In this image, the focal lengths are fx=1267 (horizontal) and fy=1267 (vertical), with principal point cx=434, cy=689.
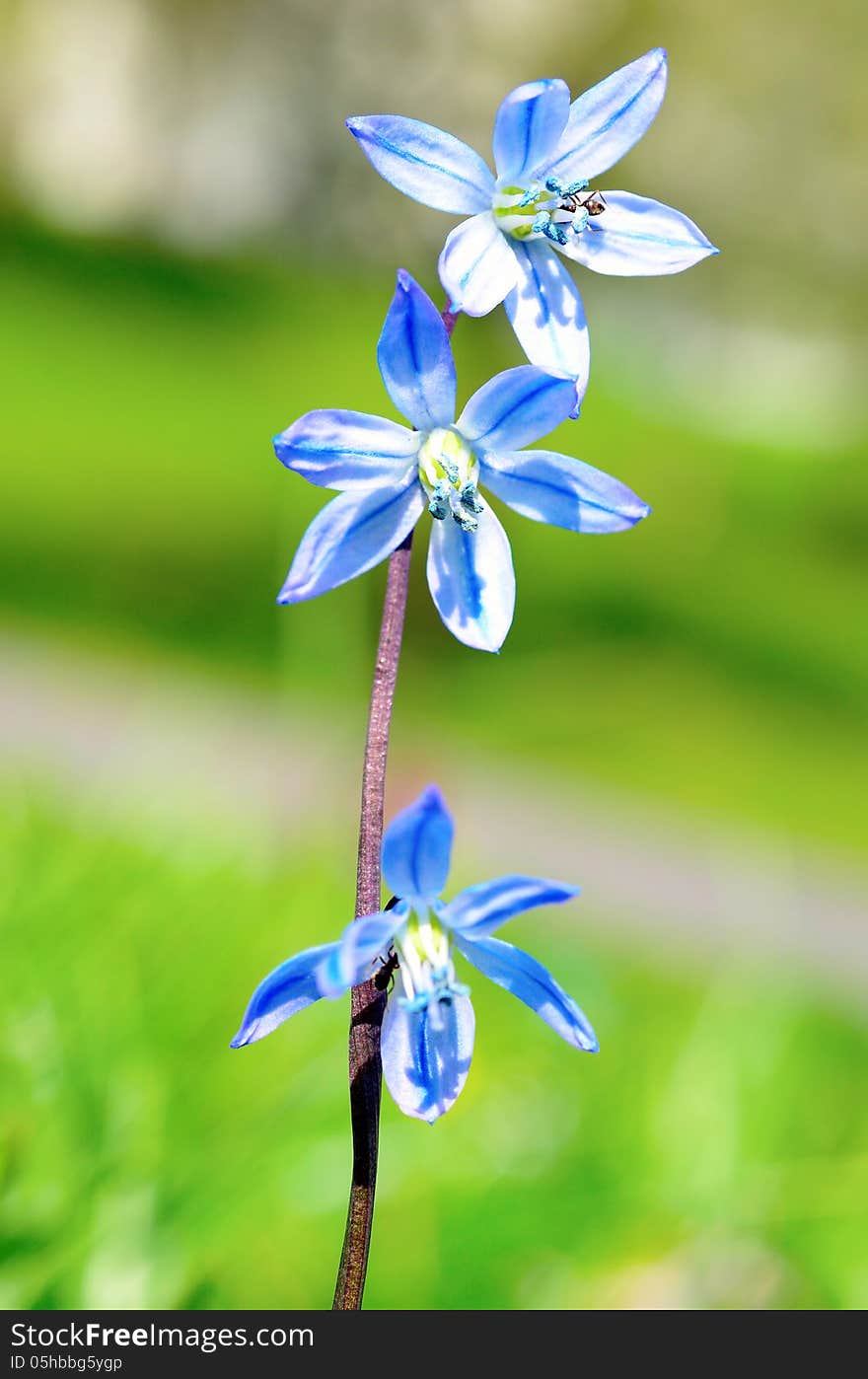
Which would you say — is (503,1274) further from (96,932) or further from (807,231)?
(807,231)

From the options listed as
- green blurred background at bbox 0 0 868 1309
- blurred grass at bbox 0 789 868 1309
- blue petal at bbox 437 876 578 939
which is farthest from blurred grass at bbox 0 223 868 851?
blue petal at bbox 437 876 578 939

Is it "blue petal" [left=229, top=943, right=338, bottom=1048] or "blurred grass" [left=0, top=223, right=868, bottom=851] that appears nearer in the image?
"blue petal" [left=229, top=943, right=338, bottom=1048]

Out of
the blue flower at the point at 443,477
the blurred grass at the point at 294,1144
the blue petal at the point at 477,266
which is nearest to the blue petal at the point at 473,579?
the blue flower at the point at 443,477

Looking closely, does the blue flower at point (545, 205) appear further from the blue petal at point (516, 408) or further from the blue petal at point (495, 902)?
the blue petal at point (495, 902)

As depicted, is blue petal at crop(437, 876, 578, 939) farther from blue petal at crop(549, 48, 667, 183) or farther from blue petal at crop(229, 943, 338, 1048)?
blue petal at crop(549, 48, 667, 183)
